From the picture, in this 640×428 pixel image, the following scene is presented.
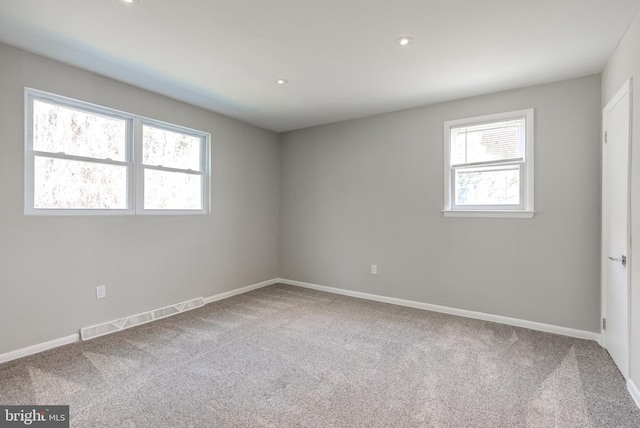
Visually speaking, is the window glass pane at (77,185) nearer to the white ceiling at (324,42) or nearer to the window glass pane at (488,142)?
the white ceiling at (324,42)

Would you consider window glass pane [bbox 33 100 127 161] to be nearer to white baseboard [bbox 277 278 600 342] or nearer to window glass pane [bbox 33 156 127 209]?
window glass pane [bbox 33 156 127 209]

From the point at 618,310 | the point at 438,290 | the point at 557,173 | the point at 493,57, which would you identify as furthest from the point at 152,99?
the point at 618,310

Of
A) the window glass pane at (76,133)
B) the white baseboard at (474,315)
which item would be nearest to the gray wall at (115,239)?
the window glass pane at (76,133)

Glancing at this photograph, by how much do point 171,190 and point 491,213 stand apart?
378 cm

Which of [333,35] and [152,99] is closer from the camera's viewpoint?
[333,35]

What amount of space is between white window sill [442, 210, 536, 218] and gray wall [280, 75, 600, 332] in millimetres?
57

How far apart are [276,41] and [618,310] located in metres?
3.45

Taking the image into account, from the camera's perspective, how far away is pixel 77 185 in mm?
2969

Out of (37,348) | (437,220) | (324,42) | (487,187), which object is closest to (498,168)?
(487,187)

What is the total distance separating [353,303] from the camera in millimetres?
4191

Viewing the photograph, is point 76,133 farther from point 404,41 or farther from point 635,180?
point 635,180

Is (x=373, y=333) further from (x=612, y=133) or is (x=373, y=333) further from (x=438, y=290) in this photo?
(x=612, y=133)

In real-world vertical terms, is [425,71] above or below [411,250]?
above

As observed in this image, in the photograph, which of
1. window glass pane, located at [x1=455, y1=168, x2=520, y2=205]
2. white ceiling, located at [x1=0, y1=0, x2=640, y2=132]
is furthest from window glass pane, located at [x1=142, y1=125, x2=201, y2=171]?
window glass pane, located at [x1=455, y1=168, x2=520, y2=205]
